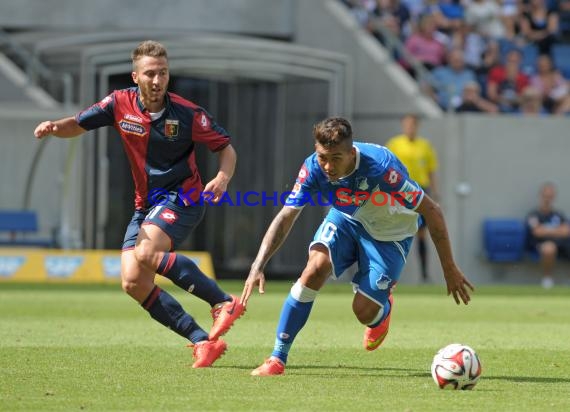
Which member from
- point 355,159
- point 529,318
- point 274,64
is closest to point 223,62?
point 274,64

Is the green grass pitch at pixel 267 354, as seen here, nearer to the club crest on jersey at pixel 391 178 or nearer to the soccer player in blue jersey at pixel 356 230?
the soccer player in blue jersey at pixel 356 230

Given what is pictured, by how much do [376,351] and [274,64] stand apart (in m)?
12.0

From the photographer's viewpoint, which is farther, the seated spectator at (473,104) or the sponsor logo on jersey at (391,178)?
the seated spectator at (473,104)

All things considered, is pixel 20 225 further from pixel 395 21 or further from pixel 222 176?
pixel 222 176

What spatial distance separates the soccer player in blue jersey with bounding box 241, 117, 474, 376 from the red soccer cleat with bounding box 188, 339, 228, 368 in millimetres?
420

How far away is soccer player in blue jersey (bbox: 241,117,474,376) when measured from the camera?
780cm

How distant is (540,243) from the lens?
2117 centimetres

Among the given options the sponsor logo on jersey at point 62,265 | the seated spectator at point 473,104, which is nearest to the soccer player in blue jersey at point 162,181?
the sponsor logo on jersey at point 62,265

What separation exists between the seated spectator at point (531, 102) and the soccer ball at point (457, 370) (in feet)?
50.0

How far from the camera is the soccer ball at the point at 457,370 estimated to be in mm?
7332

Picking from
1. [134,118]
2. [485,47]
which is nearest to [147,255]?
[134,118]

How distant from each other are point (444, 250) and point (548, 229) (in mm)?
13658

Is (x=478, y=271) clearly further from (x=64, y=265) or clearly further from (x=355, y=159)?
(x=355, y=159)

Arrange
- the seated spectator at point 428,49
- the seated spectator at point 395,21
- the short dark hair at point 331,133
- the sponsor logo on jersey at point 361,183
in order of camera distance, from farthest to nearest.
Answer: the seated spectator at point 395,21 < the seated spectator at point 428,49 < the sponsor logo on jersey at point 361,183 < the short dark hair at point 331,133
